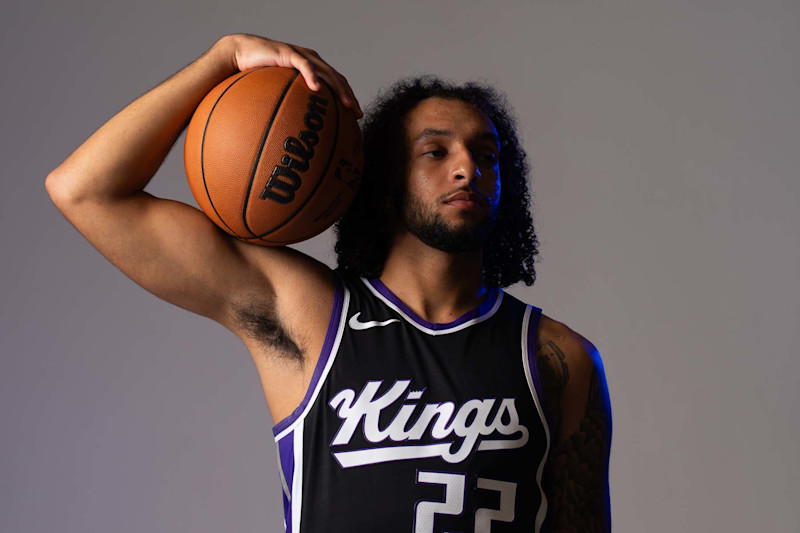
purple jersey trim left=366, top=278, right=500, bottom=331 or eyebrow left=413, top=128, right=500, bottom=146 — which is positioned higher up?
eyebrow left=413, top=128, right=500, bottom=146

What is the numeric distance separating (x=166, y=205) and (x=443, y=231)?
1.76ft

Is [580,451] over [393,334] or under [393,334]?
under

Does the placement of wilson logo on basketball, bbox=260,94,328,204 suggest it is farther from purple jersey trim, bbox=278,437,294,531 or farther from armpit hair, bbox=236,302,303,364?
purple jersey trim, bbox=278,437,294,531

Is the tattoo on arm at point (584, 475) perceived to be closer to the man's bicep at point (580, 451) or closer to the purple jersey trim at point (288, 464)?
the man's bicep at point (580, 451)

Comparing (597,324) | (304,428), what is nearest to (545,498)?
(304,428)

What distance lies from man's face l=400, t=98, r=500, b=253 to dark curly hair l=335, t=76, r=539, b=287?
46mm

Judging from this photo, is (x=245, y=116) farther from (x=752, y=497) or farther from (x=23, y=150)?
(x=752, y=497)

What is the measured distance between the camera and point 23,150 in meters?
3.15

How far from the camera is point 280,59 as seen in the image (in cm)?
173

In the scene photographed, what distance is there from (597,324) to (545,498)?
1.53m

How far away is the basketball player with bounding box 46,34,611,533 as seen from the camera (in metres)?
1.68

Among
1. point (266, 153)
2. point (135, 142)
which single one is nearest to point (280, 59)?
point (266, 153)

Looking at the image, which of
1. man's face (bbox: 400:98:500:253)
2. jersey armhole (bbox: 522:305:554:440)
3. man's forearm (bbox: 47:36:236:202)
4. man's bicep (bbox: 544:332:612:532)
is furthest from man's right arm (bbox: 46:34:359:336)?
man's bicep (bbox: 544:332:612:532)

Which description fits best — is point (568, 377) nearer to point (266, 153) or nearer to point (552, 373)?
point (552, 373)
